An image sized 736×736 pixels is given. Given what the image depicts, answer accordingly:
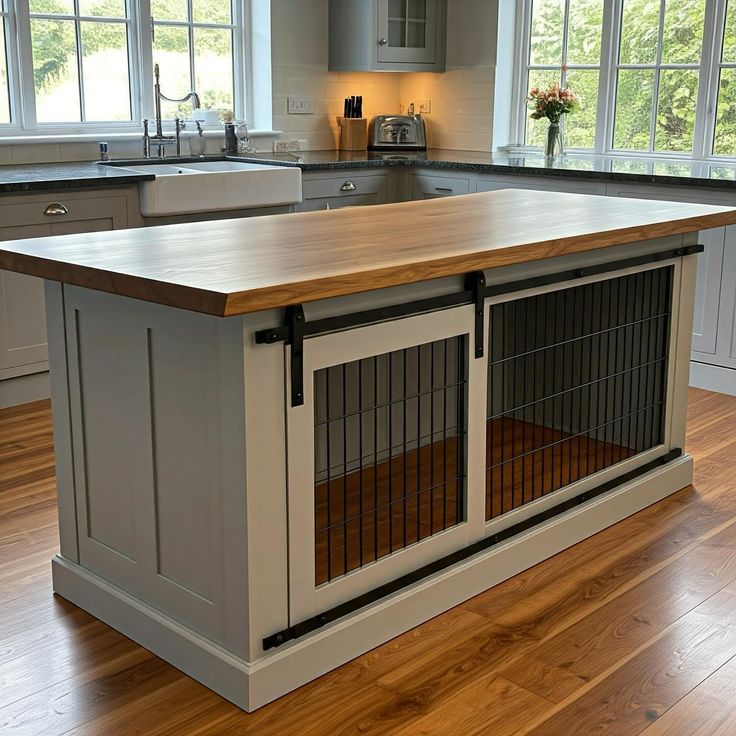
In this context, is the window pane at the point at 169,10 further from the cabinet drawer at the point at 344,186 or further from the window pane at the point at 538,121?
the window pane at the point at 538,121

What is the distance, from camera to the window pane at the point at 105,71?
5.00 m

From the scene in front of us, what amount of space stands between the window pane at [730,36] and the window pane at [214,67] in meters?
2.70

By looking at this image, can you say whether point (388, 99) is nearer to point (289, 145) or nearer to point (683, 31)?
point (289, 145)

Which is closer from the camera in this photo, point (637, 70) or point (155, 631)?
point (155, 631)

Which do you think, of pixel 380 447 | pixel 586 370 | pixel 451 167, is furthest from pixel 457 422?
pixel 451 167

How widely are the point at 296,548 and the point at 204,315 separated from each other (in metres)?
0.54

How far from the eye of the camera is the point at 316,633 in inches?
87.0

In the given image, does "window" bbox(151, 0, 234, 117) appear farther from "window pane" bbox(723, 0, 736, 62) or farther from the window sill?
"window pane" bbox(723, 0, 736, 62)

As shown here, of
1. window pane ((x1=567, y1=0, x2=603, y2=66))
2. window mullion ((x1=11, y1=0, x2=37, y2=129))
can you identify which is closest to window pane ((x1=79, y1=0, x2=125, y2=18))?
window mullion ((x1=11, y1=0, x2=37, y2=129))

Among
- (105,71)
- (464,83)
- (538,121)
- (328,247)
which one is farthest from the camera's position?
(464,83)

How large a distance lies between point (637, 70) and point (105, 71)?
9.42 ft

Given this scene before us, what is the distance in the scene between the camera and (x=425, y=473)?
3.30 meters

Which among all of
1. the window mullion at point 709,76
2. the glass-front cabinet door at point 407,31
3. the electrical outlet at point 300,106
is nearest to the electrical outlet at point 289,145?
the electrical outlet at point 300,106

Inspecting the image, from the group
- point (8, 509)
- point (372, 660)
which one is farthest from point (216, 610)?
point (8, 509)
